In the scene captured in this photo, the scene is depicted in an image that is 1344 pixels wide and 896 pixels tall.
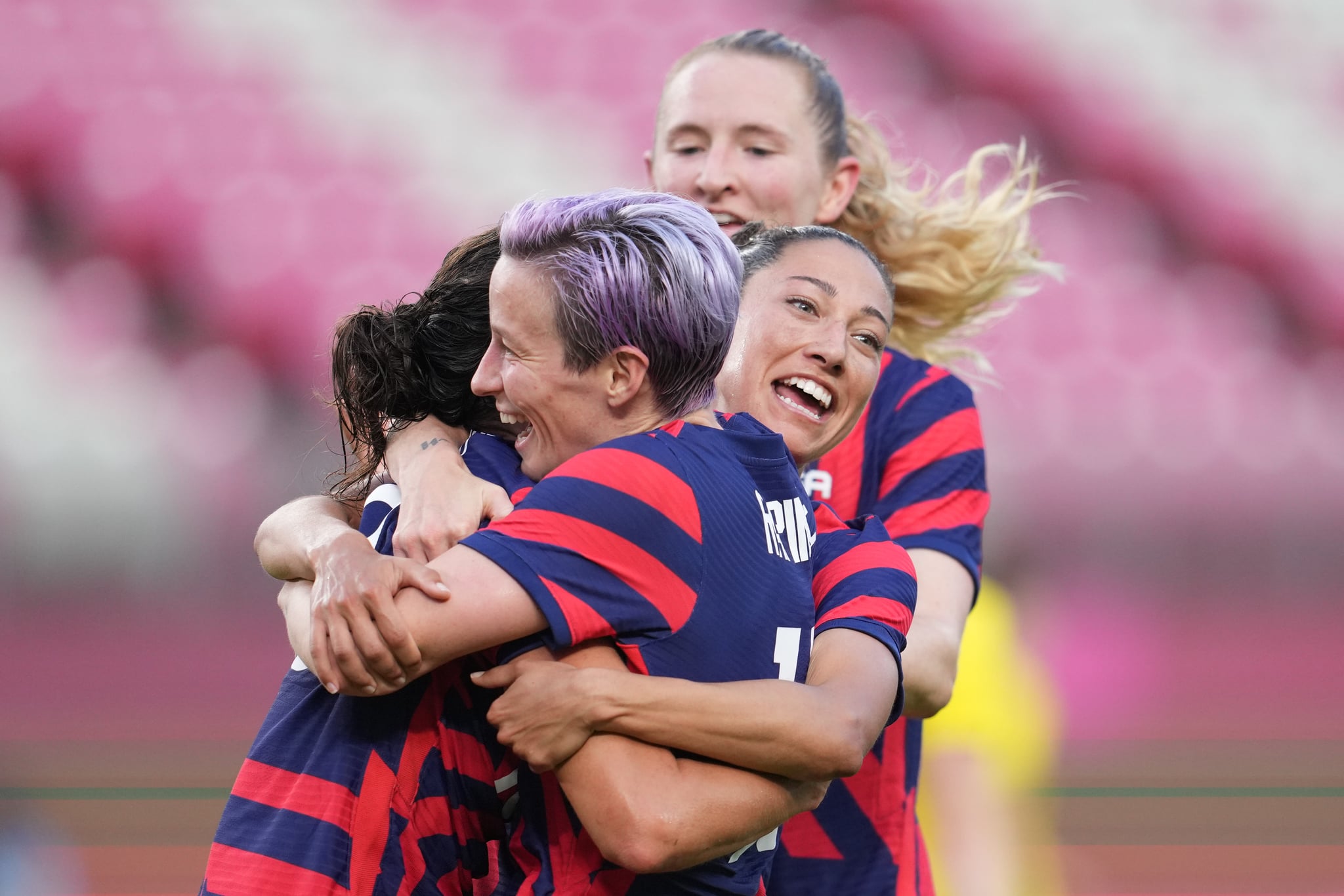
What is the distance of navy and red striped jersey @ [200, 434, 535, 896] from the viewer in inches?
60.9

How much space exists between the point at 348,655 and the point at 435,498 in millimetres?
221

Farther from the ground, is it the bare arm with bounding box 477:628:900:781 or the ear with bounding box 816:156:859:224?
the ear with bounding box 816:156:859:224

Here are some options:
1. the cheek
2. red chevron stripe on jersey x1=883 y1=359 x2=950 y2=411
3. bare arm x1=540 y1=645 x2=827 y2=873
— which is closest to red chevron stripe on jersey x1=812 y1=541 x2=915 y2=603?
bare arm x1=540 y1=645 x2=827 y2=873

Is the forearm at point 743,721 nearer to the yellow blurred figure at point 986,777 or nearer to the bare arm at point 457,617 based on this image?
the bare arm at point 457,617

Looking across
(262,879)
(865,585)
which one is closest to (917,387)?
(865,585)

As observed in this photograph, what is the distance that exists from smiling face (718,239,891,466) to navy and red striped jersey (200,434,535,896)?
67 cm

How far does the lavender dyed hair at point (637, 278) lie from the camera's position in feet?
4.99

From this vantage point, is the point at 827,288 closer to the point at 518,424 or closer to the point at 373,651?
the point at 518,424

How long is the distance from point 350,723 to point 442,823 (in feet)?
0.52

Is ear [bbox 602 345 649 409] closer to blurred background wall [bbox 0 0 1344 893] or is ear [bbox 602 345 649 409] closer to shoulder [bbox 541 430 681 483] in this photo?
shoulder [bbox 541 430 681 483]

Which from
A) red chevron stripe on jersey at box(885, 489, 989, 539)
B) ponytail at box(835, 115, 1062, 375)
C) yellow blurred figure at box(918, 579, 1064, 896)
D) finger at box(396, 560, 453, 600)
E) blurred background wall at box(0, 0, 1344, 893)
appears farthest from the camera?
blurred background wall at box(0, 0, 1344, 893)

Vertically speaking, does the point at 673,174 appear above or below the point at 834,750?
above

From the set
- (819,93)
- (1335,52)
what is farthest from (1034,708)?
(1335,52)

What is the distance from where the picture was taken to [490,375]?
1612 millimetres
